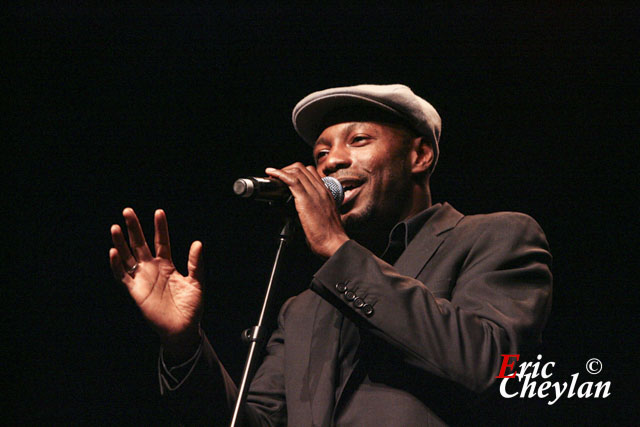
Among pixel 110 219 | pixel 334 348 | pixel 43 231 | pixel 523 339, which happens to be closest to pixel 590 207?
pixel 523 339

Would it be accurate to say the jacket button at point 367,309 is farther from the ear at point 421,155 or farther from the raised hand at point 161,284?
the ear at point 421,155

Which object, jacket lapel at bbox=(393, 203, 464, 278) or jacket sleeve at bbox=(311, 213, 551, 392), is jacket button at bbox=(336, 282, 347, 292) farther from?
jacket lapel at bbox=(393, 203, 464, 278)

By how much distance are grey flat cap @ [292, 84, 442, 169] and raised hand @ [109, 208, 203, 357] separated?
91cm

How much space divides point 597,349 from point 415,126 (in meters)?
1.39

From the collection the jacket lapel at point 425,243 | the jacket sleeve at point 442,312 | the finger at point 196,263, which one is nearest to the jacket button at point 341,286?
the jacket sleeve at point 442,312

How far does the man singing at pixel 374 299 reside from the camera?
4.80 ft

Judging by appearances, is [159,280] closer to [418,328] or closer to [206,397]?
[206,397]

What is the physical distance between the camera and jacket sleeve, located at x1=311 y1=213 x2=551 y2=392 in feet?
4.70

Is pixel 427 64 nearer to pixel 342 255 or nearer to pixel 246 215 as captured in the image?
pixel 246 215

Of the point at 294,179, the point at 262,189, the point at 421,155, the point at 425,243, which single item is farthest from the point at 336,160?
the point at 262,189

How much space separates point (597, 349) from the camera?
2.72m

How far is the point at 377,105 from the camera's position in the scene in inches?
89.5

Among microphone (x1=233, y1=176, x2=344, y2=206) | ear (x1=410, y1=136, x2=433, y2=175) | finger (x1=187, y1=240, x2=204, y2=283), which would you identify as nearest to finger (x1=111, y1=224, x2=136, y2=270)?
finger (x1=187, y1=240, x2=204, y2=283)

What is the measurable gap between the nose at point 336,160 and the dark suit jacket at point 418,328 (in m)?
0.40
